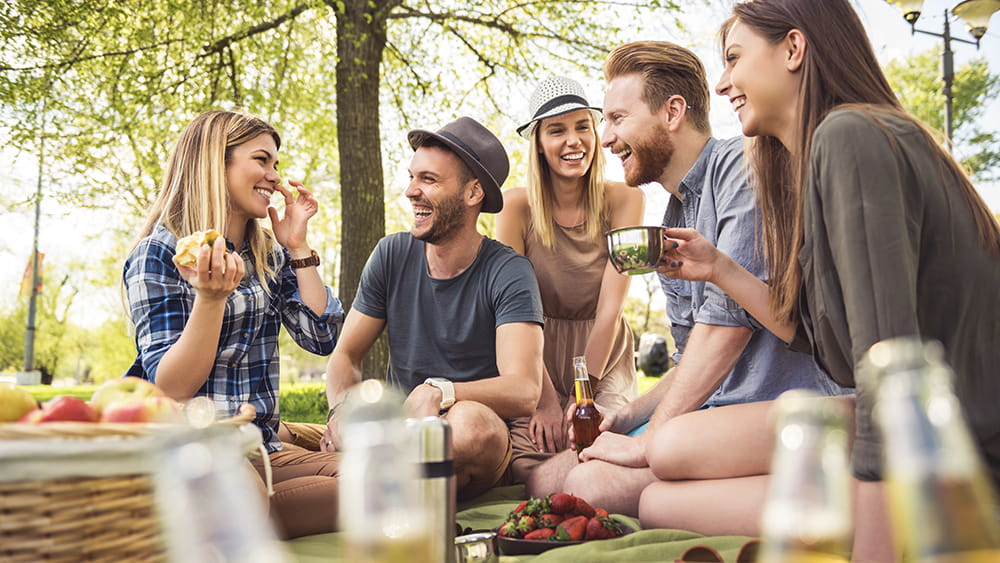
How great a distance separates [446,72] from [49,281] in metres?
28.6

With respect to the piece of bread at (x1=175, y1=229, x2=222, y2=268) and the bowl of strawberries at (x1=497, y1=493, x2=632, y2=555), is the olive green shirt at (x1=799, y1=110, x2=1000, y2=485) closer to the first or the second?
the bowl of strawberries at (x1=497, y1=493, x2=632, y2=555)

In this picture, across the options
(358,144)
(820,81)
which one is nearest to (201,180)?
(820,81)

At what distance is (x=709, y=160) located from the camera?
11.5 ft

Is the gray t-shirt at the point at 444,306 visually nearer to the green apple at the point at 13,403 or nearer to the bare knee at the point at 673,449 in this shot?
the bare knee at the point at 673,449

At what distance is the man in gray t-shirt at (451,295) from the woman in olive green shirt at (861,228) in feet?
5.15

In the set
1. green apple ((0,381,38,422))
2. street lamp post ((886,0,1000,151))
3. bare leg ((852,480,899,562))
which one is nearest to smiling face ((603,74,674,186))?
bare leg ((852,480,899,562))

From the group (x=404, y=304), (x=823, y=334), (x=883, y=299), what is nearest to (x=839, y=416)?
(x=883, y=299)

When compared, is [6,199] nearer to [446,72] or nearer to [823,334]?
[446,72]

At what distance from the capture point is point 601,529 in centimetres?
288

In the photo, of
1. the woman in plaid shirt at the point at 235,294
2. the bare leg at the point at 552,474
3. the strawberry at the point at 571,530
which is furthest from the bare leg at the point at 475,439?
the strawberry at the point at 571,530

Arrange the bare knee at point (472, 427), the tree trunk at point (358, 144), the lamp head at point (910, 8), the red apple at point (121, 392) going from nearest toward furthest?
the red apple at point (121, 392), the bare knee at point (472, 427), the tree trunk at point (358, 144), the lamp head at point (910, 8)

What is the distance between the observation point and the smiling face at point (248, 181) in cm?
358

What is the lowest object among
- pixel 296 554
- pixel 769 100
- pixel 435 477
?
pixel 296 554

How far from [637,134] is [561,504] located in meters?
1.81
